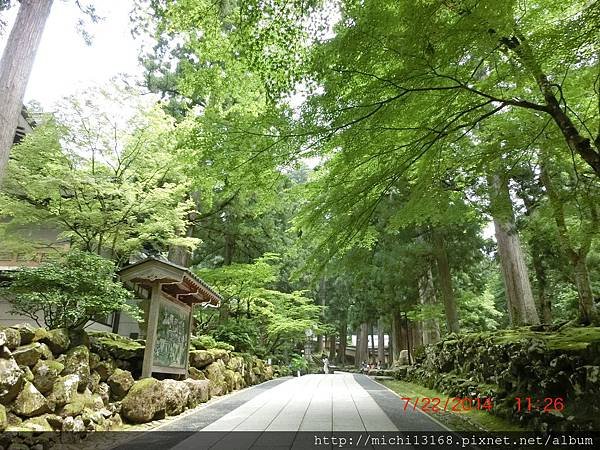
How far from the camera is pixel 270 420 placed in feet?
21.4

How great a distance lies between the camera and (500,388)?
6.21m

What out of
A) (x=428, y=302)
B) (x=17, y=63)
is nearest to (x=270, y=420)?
(x=17, y=63)

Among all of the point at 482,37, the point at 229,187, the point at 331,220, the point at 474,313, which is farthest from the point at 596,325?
the point at 474,313

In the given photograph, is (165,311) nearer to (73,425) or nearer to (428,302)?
(73,425)

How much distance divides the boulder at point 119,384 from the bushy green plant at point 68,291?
1.08 meters

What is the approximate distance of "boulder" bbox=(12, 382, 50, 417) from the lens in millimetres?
4437

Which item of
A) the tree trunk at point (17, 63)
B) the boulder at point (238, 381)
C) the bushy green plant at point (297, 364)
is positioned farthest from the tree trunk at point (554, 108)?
the bushy green plant at point (297, 364)

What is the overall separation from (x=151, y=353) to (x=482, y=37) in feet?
24.1

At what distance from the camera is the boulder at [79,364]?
5480mm

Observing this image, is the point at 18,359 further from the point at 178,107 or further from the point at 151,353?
the point at 178,107

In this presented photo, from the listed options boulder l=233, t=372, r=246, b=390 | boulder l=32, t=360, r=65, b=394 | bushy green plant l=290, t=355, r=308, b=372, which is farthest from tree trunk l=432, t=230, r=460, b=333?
bushy green plant l=290, t=355, r=308, b=372
